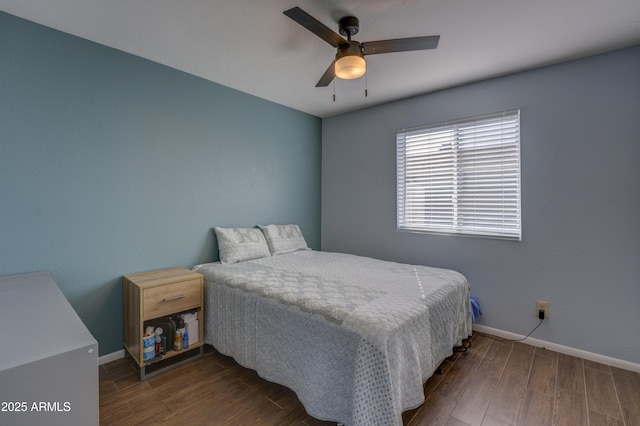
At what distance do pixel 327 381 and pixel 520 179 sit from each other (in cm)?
240

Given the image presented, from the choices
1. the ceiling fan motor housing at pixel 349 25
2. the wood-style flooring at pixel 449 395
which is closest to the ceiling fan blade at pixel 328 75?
the ceiling fan motor housing at pixel 349 25

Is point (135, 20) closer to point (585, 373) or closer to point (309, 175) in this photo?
point (309, 175)

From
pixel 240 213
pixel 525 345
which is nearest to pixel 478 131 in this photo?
pixel 525 345

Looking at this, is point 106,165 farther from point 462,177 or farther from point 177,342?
point 462,177

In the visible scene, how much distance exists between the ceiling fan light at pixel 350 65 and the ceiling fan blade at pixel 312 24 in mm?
104

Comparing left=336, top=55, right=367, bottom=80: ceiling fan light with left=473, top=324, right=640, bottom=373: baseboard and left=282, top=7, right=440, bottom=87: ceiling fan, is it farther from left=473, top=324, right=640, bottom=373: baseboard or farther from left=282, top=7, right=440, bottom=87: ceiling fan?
left=473, top=324, right=640, bottom=373: baseboard

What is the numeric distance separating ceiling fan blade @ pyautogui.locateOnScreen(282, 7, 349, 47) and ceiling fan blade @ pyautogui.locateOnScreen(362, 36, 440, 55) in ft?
0.62

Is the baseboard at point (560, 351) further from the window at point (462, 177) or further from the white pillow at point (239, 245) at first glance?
the white pillow at point (239, 245)

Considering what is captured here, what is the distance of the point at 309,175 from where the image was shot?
3979 mm

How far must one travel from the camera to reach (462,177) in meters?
2.94

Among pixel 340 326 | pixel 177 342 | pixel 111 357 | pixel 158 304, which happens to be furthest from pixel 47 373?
pixel 111 357

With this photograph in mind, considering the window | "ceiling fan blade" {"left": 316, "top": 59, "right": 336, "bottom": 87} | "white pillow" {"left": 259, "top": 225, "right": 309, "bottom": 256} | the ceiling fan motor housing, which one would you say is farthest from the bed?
the ceiling fan motor housing

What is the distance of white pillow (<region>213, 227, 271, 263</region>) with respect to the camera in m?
2.78

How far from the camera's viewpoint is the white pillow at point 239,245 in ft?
9.12
